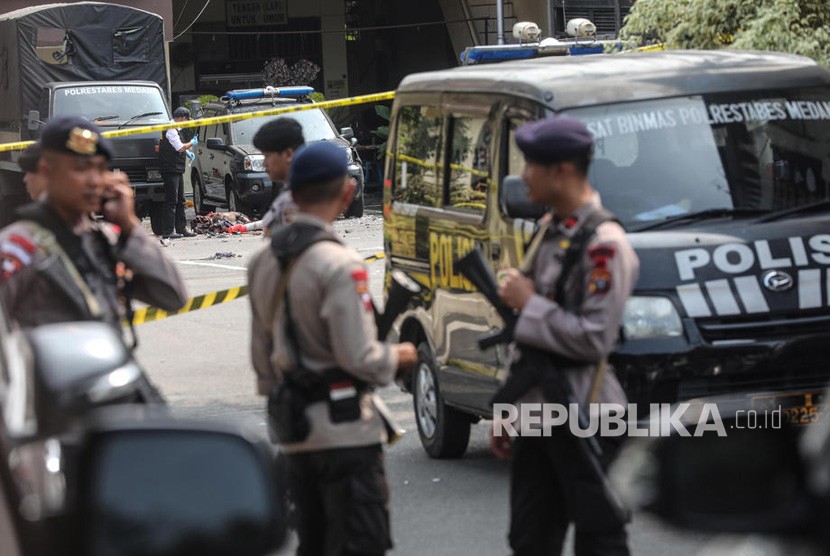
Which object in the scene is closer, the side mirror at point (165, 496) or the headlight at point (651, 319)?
the side mirror at point (165, 496)

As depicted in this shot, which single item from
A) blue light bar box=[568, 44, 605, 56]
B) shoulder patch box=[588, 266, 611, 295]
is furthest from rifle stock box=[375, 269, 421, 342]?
blue light bar box=[568, 44, 605, 56]

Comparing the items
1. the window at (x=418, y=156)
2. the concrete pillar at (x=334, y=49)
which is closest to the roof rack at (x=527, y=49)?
the window at (x=418, y=156)

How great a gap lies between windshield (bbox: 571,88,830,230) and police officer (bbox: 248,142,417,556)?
2.47 meters

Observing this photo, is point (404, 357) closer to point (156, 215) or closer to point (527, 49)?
point (527, 49)

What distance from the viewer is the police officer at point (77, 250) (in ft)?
15.5

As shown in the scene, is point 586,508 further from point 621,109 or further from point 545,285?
point 621,109

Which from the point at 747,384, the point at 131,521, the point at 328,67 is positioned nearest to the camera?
the point at 131,521

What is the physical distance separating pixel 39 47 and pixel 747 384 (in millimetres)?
20370

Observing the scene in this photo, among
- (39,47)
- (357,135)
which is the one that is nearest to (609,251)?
(39,47)

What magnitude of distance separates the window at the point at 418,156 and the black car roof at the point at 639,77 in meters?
0.37

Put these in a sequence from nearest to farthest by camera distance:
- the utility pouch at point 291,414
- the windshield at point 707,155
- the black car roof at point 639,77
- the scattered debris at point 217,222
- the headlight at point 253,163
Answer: the utility pouch at point 291,414 < the windshield at point 707,155 < the black car roof at point 639,77 < the scattered debris at point 217,222 < the headlight at point 253,163

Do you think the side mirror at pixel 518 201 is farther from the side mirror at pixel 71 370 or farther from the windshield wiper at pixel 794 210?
the side mirror at pixel 71 370

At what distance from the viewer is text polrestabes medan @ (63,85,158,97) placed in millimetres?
23734

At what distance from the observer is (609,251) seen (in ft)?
15.3
